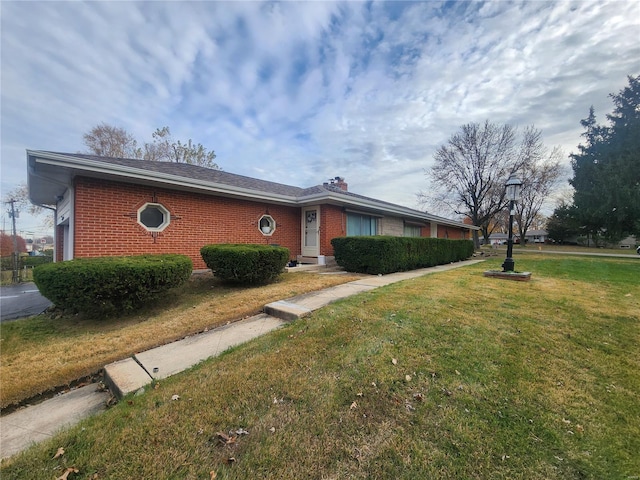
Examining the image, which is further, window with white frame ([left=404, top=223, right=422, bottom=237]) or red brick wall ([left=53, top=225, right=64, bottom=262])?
window with white frame ([left=404, top=223, right=422, bottom=237])

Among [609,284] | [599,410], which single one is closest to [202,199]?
[599,410]

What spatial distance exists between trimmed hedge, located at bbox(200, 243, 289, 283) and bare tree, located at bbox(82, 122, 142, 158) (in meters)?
21.1

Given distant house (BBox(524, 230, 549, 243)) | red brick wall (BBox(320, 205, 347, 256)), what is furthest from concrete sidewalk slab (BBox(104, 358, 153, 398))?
distant house (BBox(524, 230, 549, 243))

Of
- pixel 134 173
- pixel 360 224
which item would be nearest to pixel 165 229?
pixel 134 173

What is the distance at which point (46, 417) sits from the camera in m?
2.41

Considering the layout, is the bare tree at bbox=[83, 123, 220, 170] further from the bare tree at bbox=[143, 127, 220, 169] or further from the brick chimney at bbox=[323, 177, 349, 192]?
the brick chimney at bbox=[323, 177, 349, 192]

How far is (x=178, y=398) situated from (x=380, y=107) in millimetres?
12631

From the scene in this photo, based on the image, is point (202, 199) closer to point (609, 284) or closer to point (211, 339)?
point (211, 339)

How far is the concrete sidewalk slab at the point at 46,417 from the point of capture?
A: 212cm

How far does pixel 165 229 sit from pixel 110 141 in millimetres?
19952

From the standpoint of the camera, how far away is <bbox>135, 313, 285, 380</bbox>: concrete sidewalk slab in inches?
119

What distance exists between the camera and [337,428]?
199 centimetres

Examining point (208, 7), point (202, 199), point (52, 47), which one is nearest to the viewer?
point (52, 47)

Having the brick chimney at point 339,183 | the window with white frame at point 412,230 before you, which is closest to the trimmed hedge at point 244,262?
the brick chimney at point 339,183
